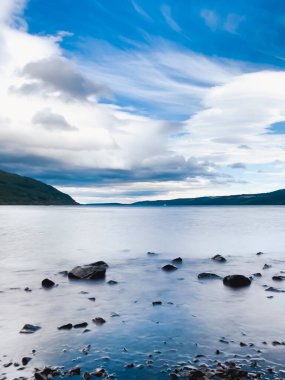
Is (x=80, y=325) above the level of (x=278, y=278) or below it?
above

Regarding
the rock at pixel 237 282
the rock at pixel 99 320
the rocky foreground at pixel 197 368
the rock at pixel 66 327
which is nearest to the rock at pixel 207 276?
the rock at pixel 237 282

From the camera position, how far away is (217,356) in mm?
17562

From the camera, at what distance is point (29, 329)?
21.3 m

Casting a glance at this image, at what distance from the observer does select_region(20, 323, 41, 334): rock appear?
20925 mm

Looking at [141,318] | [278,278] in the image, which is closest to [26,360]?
[141,318]

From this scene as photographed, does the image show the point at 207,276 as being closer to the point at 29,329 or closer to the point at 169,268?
the point at 169,268

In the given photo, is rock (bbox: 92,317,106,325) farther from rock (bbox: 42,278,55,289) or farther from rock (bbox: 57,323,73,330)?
rock (bbox: 42,278,55,289)

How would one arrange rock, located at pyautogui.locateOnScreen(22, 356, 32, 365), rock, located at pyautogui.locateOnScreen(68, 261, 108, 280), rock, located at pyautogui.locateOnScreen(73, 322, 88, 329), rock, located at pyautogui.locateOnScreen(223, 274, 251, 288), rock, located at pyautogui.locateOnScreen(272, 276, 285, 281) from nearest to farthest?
rock, located at pyautogui.locateOnScreen(22, 356, 32, 365) < rock, located at pyautogui.locateOnScreen(73, 322, 88, 329) < rock, located at pyautogui.locateOnScreen(223, 274, 251, 288) < rock, located at pyautogui.locateOnScreen(272, 276, 285, 281) < rock, located at pyautogui.locateOnScreen(68, 261, 108, 280)

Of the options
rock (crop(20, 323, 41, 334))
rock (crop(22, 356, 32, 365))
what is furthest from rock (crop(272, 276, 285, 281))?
rock (crop(22, 356, 32, 365))

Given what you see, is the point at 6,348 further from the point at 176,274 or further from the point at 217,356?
the point at 176,274

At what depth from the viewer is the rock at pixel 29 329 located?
20.9 metres

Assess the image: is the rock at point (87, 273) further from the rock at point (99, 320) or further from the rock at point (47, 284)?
the rock at point (99, 320)

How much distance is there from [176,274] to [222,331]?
20.2 m

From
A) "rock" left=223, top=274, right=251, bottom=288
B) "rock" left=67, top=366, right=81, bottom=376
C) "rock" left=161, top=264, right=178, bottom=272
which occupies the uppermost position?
"rock" left=67, top=366, right=81, bottom=376
